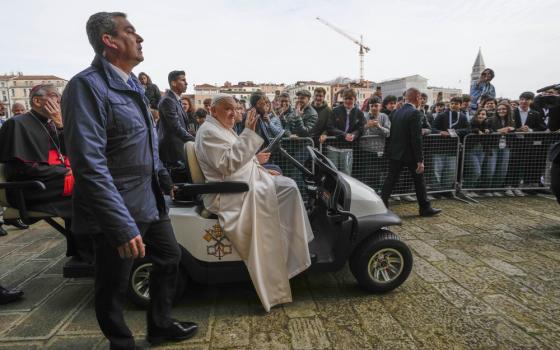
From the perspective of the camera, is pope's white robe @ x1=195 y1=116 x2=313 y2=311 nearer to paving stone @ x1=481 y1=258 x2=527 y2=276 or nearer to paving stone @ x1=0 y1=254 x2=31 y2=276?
paving stone @ x1=481 y1=258 x2=527 y2=276

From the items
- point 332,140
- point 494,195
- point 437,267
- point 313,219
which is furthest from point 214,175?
point 494,195

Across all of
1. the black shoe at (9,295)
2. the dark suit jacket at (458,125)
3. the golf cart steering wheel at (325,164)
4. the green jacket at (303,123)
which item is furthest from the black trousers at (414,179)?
the black shoe at (9,295)

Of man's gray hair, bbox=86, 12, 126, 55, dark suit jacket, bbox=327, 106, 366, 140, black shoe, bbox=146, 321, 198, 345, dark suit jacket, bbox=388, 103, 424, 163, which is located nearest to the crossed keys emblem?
black shoe, bbox=146, 321, 198, 345

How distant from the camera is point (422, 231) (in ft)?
15.3

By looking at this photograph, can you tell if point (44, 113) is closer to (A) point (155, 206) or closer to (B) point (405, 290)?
(A) point (155, 206)

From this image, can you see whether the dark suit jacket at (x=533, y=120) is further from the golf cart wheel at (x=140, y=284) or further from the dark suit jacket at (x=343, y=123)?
the golf cart wheel at (x=140, y=284)

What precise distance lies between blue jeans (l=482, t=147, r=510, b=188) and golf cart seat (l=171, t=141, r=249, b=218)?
5.90m

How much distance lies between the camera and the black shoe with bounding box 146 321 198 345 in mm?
2299

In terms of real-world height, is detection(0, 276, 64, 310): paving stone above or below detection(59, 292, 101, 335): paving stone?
below

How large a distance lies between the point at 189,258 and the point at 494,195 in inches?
249

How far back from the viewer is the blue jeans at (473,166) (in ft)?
21.6

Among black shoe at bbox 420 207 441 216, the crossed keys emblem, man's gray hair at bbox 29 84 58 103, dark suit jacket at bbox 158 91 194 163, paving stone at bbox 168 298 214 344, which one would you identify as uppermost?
man's gray hair at bbox 29 84 58 103

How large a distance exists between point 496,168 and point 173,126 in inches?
238

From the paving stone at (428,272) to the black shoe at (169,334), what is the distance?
222 centimetres
